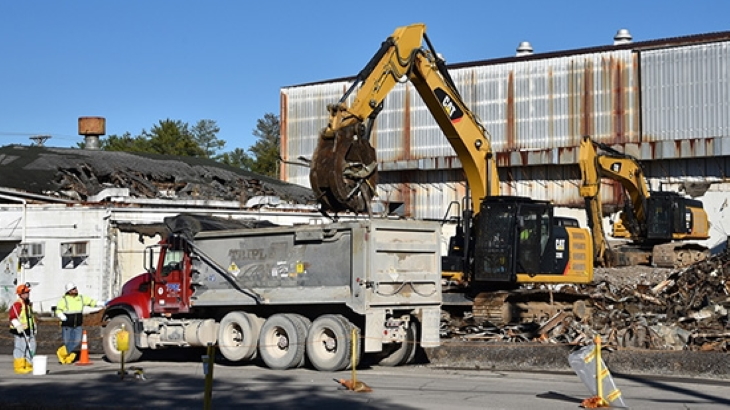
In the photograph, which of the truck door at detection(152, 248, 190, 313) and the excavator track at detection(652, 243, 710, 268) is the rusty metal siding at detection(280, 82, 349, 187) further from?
the truck door at detection(152, 248, 190, 313)

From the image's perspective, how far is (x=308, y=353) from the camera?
19.8 meters

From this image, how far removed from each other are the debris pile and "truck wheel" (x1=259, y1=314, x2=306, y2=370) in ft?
17.9

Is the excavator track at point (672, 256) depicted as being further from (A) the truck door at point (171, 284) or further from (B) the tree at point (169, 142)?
(B) the tree at point (169, 142)

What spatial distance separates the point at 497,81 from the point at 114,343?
37.1m

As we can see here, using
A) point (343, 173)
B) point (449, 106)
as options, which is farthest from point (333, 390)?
point (449, 106)

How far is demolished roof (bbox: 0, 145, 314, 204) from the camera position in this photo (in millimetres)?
40688

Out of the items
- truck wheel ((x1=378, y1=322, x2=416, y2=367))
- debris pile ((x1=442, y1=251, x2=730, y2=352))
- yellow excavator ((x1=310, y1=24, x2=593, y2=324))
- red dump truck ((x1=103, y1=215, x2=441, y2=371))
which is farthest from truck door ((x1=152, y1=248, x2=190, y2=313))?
debris pile ((x1=442, y1=251, x2=730, y2=352))

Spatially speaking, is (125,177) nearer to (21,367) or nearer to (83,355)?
(83,355)

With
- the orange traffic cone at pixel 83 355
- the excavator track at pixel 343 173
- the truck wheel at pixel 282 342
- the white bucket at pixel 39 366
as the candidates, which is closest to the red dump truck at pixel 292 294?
the truck wheel at pixel 282 342

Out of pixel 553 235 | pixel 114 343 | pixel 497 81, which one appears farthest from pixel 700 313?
pixel 497 81

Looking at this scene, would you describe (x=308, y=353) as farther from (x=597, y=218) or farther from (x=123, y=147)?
(x=123, y=147)

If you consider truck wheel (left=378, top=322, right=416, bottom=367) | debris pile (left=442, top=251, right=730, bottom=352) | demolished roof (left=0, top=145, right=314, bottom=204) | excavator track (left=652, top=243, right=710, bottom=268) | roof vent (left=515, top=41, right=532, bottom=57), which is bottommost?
truck wheel (left=378, top=322, right=416, bottom=367)

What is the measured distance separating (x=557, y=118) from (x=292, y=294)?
3697cm

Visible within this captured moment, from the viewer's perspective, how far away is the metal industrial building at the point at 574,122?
51.3 meters
